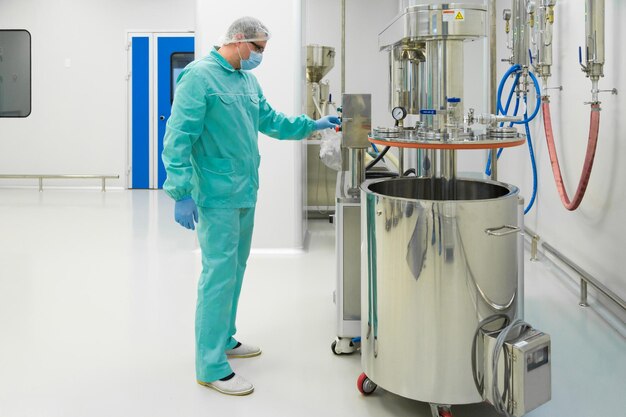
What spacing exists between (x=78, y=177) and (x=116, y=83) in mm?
1119

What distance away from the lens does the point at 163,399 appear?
2305 millimetres

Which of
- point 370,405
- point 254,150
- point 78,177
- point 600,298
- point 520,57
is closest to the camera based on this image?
point 370,405

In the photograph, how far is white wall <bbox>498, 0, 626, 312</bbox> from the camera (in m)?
3.09

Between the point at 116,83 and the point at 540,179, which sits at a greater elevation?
the point at 116,83

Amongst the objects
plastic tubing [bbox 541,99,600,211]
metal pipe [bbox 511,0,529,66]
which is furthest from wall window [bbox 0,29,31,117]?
plastic tubing [bbox 541,99,600,211]

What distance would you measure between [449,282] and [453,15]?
80 cm

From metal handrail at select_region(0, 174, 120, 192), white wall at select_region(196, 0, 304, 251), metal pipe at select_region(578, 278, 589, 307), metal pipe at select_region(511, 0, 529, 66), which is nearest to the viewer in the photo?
metal pipe at select_region(578, 278, 589, 307)

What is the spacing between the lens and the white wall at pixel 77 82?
7.65m

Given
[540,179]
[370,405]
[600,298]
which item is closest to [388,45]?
[370,405]

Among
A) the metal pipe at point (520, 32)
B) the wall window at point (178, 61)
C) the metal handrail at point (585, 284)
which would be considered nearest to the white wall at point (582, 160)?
the metal handrail at point (585, 284)

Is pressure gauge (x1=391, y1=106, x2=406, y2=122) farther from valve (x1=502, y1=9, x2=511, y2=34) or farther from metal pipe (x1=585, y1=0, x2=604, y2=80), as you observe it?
valve (x1=502, y1=9, x2=511, y2=34)

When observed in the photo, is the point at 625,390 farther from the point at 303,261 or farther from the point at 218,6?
the point at 218,6

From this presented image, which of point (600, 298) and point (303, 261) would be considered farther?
point (303, 261)

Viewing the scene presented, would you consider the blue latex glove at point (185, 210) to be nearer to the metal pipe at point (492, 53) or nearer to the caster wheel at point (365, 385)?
the caster wheel at point (365, 385)
